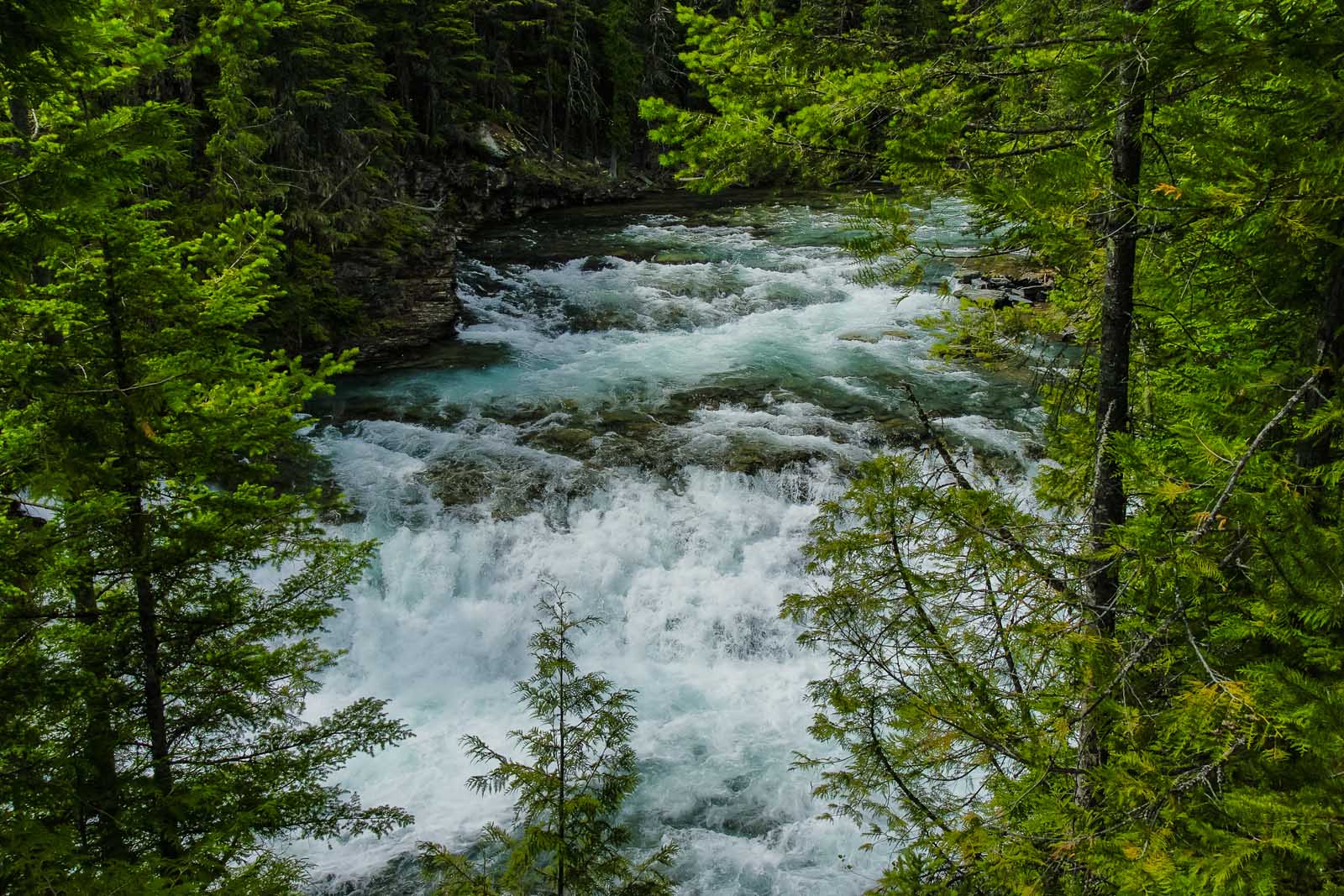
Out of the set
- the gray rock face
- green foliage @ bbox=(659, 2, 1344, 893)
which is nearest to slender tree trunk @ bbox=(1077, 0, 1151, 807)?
green foliage @ bbox=(659, 2, 1344, 893)

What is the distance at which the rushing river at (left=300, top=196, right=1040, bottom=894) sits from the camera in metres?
8.80

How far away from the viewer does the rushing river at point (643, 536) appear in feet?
28.9

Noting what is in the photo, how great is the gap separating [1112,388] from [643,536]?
29.5 ft

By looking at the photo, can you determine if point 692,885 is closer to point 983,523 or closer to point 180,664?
point 180,664

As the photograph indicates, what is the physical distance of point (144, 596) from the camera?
16.8ft

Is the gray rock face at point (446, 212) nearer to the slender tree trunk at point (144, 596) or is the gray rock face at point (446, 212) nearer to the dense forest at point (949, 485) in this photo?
the dense forest at point (949, 485)

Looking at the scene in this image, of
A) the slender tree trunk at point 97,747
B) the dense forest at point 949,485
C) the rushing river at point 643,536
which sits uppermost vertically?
the dense forest at point 949,485

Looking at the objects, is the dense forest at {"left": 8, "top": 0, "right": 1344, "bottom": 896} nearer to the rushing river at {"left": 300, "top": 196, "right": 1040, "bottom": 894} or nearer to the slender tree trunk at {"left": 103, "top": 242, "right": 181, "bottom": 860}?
the slender tree trunk at {"left": 103, "top": 242, "right": 181, "bottom": 860}

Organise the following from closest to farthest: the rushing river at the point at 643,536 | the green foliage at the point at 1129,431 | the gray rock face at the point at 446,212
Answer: the green foliage at the point at 1129,431
the rushing river at the point at 643,536
the gray rock face at the point at 446,212

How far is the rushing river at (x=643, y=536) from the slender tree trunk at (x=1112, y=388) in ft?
16.5

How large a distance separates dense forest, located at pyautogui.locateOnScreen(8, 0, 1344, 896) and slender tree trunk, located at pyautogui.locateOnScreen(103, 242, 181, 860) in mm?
23

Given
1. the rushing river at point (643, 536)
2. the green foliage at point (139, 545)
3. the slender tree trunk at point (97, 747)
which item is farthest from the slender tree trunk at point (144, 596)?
the rushing river at point (643, 536)

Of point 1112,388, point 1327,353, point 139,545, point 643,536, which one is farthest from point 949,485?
point 643,536

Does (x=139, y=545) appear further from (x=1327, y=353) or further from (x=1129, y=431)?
(x=1327, y=353)
